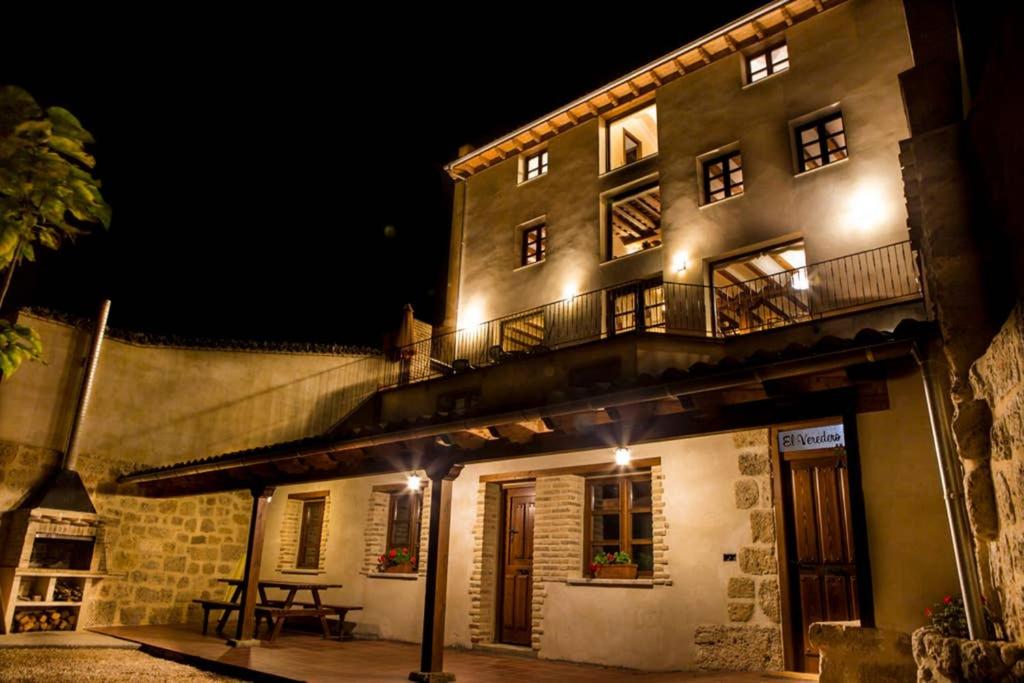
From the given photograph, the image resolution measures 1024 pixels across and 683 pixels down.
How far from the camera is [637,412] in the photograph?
17.6 ft

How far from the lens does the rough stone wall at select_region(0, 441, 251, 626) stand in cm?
1145

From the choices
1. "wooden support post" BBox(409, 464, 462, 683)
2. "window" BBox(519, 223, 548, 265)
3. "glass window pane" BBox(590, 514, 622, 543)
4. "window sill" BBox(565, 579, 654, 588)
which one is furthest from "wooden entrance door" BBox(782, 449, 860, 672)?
"window" BBox(519, 223, 548, 265)

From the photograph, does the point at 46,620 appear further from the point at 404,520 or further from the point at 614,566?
the point at 614,566

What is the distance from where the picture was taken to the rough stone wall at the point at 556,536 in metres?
8.94

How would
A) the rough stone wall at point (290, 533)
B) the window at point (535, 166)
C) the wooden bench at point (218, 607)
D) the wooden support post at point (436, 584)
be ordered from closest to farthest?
1. the wooden support post at point (436, 584)
2. the wooden bench at point (218, 607)
3. the rough stone wall at point (290, 533)
4. the window at point (535, 166)

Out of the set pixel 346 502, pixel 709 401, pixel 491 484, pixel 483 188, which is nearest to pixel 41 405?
pixel 346 502

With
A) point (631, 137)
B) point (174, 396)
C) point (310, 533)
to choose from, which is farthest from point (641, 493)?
point (174, 396)

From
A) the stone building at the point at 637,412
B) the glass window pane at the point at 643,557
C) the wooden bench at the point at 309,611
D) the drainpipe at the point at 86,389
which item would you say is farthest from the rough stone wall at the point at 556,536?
the drainpipe at the point at 86,389

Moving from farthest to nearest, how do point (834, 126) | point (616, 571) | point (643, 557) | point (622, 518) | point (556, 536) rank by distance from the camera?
point (834, 126), point (556, 536), point (622, 518), point (643, 557), point (616, 571)

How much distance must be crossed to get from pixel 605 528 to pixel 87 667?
6.34 m

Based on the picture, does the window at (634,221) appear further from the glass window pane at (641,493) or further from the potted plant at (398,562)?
the potted plant at (398,562)

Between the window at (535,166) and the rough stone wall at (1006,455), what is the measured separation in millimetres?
13909

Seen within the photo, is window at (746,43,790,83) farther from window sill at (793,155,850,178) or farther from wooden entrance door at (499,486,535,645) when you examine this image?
wooden entrance door at (499,486,535,645)

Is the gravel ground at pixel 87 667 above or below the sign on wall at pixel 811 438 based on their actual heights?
below
